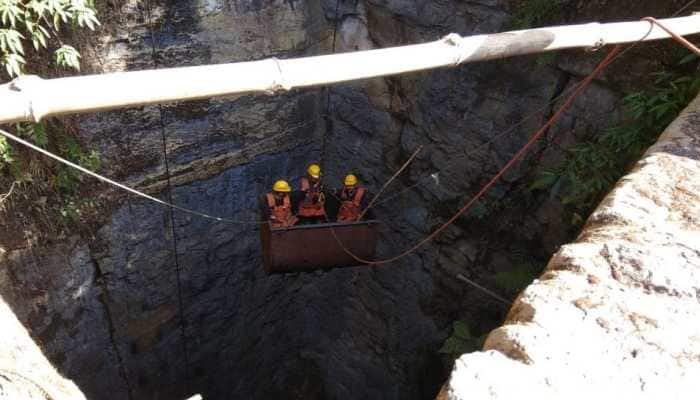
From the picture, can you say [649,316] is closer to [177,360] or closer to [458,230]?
[458,230]

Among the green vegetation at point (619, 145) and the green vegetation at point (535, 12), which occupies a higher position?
the green vegetation at point (535, 12)

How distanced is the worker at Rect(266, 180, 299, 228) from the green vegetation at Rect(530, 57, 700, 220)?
9.75ft

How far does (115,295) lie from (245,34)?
13.1ft

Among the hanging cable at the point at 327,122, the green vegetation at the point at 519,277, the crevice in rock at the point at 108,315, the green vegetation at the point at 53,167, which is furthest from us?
the hanging cable at the point at 327,122

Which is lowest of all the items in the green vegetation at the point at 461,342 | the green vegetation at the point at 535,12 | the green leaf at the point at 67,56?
the green vegetation at the point at 461,342

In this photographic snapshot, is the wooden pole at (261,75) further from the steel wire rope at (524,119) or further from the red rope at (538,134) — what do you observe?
the red rope at (538,134)

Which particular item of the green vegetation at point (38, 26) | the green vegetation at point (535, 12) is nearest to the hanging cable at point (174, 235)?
the green vegetation at point (38, 26)

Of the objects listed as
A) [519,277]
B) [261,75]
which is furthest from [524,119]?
[261,75]

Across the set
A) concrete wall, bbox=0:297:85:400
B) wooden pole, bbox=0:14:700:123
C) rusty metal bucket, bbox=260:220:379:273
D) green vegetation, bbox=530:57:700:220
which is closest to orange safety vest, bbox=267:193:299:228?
rusty metal bucket, bbox=260:220:379:273

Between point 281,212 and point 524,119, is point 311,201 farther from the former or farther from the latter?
point 524,119

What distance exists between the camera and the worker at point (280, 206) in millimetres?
6270

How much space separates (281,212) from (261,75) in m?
3.68

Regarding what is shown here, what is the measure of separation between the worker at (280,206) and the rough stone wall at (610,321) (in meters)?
3.85

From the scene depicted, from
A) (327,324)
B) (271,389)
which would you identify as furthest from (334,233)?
(271,389)
